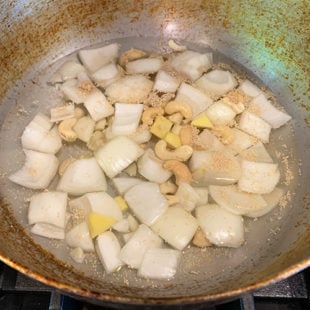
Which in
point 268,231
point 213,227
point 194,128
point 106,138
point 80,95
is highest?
point 80,95

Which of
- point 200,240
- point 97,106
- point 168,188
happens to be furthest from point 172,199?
point 97,106

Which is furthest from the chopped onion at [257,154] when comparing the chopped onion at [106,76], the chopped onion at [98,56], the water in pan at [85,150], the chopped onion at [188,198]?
the chopped onion at [98,56]

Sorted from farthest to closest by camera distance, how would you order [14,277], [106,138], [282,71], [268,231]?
[282,71] → [106,138] → [268,231] → [14,277]

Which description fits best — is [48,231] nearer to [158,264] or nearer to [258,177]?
[158,264]

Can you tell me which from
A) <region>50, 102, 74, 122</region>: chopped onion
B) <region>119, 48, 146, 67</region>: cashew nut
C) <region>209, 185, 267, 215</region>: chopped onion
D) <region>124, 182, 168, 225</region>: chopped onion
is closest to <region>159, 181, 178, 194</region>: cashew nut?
<region>124, 182, 168, 225</region>: chopped onion

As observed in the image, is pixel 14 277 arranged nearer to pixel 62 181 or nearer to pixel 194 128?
pixel 62 181

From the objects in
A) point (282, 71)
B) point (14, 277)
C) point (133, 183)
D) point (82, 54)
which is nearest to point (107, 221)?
point (133, 183)

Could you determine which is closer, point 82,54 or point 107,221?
point 107,221
